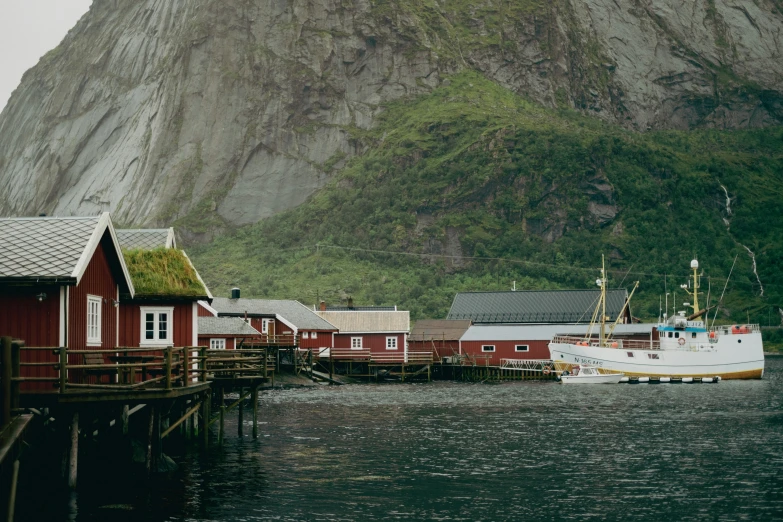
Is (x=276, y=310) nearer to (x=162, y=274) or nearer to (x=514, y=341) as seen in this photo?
(x=514, y=341)

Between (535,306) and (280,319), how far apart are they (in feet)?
125

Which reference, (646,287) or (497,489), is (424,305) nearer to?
(646,287)

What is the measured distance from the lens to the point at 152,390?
108ft

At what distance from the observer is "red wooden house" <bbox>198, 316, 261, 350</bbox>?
85.1m

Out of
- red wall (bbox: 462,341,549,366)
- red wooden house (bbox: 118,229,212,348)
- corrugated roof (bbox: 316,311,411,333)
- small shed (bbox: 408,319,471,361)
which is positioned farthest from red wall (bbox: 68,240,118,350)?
small shed (bbox: 408,319,471,361)

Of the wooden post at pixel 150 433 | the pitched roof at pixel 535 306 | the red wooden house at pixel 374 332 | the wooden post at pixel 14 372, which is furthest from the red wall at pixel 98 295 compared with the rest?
the pitched roof at pixel 535 306

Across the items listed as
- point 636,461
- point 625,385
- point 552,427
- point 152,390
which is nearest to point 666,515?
point 636,461

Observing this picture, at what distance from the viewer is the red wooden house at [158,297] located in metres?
41.7

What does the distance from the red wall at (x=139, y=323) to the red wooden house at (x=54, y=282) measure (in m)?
3.41

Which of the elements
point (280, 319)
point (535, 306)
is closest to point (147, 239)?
point (280, 319)

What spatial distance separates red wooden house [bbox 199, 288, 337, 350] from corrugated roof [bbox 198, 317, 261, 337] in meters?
1.28

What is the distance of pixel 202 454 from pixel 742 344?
70201 millimetres

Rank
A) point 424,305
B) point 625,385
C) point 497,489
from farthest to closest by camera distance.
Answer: point 424,305 → point 625,385 → point 497,489

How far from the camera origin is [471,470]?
39188mm
